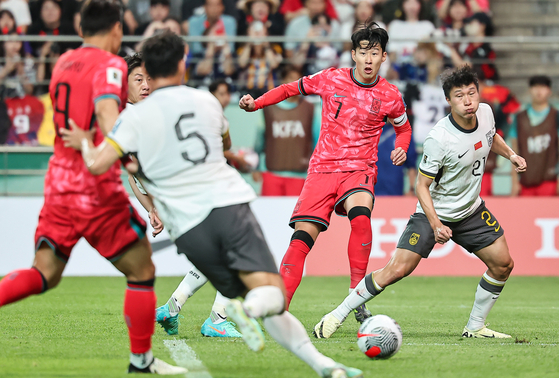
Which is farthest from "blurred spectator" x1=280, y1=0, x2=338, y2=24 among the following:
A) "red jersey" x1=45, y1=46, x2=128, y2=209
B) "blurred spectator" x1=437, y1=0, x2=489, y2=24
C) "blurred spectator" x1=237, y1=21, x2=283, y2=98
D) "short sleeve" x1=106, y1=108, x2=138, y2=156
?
"short sleeve" x1=106, y1=108, x2=138, y2=156

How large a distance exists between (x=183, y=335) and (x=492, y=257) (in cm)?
264

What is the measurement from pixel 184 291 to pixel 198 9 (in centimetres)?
905

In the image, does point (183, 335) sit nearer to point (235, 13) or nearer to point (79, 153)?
point (79, 153)

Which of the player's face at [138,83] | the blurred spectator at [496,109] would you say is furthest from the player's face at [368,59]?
the blurred spectator at [496,109]

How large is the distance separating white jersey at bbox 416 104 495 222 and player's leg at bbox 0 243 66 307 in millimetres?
3043

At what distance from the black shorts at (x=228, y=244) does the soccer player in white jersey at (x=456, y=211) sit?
2240 mm

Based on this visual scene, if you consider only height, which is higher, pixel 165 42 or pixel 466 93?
pixel 165 42

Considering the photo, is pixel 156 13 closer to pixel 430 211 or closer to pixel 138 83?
pixel 138 83

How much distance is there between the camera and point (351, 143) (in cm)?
660

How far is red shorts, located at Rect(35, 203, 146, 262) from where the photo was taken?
418 centimetres

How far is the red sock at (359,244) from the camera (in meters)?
6.23

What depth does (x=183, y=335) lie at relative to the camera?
5.94 metres

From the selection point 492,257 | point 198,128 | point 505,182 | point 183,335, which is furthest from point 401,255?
point 505,182

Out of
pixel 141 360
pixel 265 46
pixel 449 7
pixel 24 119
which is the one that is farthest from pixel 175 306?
pixel 449 7
